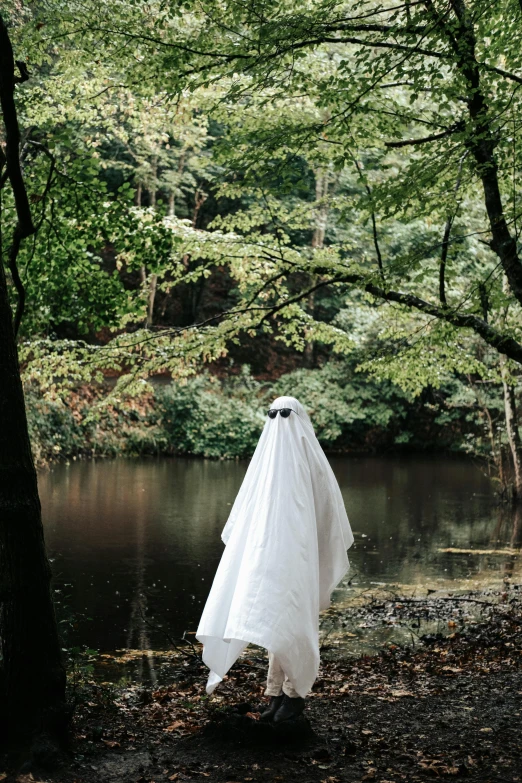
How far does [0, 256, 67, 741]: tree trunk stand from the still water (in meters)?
3.22

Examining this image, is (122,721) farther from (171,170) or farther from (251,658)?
(171,170)

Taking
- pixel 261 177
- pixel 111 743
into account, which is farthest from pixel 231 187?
pixel 111 743

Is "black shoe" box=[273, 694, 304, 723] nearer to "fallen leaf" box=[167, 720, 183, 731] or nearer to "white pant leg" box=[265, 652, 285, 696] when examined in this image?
"white pant leg" box=[265, 652, 285, 696]

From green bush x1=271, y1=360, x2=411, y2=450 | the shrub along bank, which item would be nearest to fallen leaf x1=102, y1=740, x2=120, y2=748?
the shrub along bank

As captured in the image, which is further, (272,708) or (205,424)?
(205,424)

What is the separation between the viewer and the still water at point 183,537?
8.99 m

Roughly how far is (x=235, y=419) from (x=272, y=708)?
21346 mm

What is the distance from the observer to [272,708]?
14.7 feet

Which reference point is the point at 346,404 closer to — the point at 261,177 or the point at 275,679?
the point at 261,177

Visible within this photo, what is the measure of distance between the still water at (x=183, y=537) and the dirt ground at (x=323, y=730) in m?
1.89

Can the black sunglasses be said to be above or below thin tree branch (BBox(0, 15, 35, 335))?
below

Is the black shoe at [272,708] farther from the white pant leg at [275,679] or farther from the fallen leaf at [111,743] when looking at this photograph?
the fallen leaf at [111,743]

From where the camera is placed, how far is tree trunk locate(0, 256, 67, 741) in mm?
4004

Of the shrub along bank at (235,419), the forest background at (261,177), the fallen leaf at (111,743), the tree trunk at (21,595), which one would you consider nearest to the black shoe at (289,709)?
the fallen leaf at (111,743)
